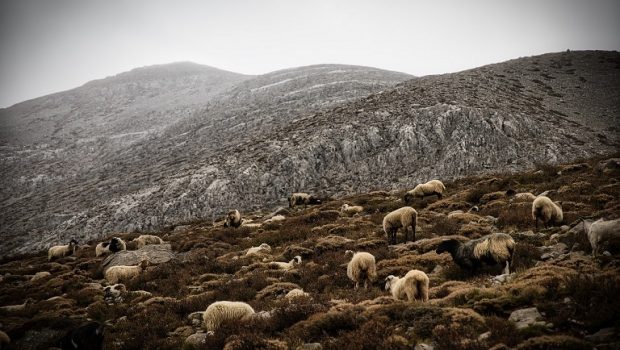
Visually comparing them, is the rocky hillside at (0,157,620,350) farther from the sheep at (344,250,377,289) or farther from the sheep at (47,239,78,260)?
the sheep at (47,239,78,260)

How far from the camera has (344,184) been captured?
128 ft

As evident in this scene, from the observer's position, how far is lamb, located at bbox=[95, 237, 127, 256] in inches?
970

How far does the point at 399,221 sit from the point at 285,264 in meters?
5.85

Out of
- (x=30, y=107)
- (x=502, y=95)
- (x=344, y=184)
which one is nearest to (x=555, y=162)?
(x=502, y=95)

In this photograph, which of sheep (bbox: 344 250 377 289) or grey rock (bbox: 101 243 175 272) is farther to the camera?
grey rock (bbox: 101 243 175 272)

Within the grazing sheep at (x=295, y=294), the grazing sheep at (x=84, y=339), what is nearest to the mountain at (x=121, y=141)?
the grazing sheep at (x=295, y=294)

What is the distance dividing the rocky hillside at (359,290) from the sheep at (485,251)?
378mm

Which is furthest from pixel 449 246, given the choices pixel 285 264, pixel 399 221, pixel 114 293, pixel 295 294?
pixel 114 293

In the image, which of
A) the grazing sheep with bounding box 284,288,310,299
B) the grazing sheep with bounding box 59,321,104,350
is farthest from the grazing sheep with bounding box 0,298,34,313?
the grazing sheep with bounding box 284,288,310,299

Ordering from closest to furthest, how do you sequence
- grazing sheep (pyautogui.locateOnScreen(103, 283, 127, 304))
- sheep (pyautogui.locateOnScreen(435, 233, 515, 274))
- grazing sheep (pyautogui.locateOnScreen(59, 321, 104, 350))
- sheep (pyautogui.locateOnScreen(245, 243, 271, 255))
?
grazing sheep (pyautogui.locateOnScreen(59, 321, 104, 350)) → sheep (pyautogui.locateOnScreen(435, 233, 515, 274)) → grazing sheep (pyautogui.locateOnScreen(103, 283, 127, 304)) → sheep (pyautogui.locateOnScreen(245, 243, 271, 255))

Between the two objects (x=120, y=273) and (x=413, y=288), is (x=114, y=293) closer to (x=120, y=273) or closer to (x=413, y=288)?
(x=120, y=273)

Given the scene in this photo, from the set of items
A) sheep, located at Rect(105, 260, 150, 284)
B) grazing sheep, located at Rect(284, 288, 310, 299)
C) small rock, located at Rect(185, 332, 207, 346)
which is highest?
small rock, located at Rect(185, 332, 207, 346)

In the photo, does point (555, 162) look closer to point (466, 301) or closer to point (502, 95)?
point (502, 95)

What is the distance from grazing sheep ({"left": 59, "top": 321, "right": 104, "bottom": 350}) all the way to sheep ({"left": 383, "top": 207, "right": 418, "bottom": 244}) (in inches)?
488
